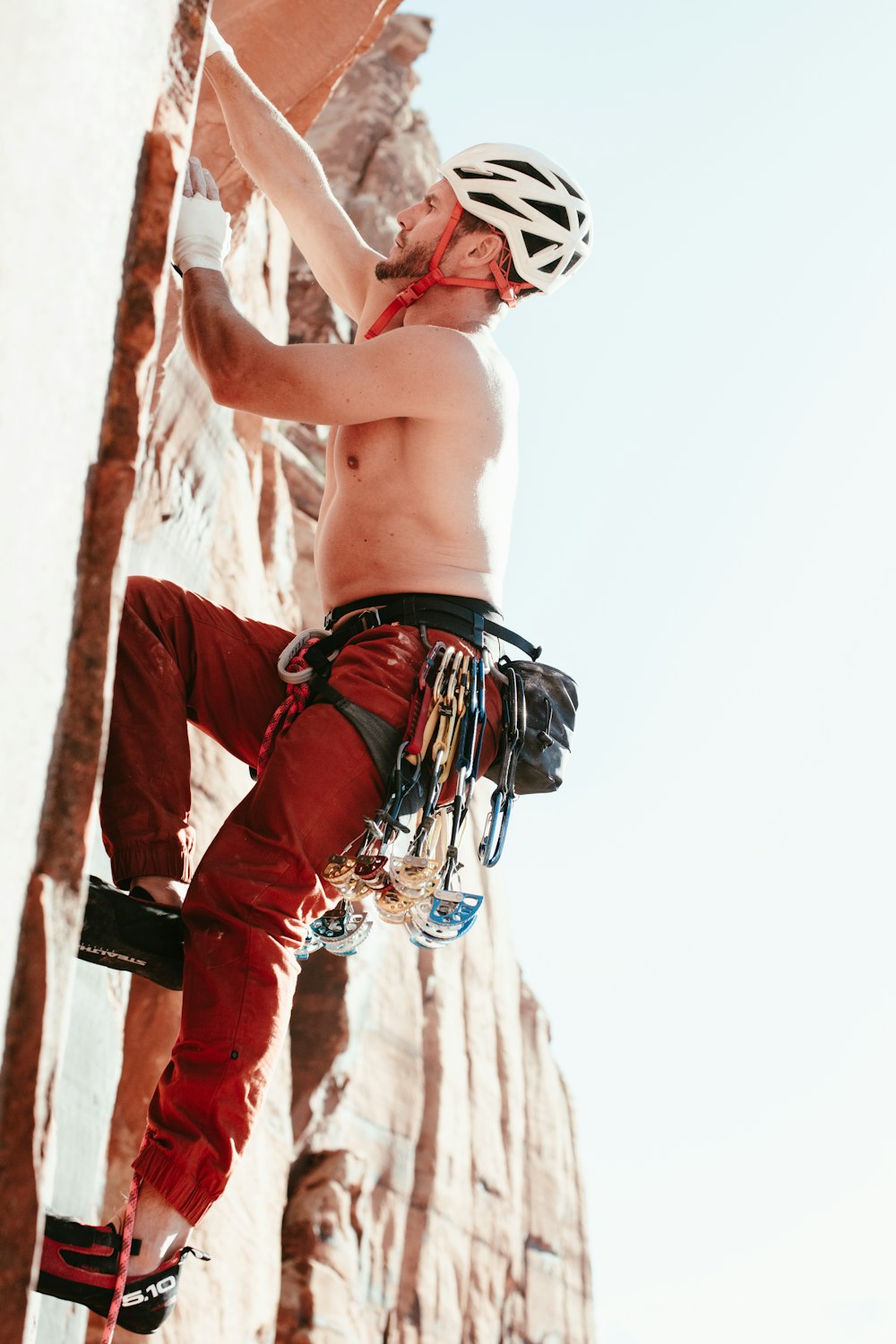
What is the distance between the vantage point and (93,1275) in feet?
8.38

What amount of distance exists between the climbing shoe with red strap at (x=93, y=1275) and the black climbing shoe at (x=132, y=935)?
1.69 ft

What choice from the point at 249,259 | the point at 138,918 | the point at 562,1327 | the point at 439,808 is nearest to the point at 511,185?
the point at 439,808

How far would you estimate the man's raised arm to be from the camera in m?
4.34

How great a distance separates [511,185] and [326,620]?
1221 millimetres

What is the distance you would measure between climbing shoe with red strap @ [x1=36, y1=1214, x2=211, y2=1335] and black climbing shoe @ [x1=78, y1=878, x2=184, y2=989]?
0.51m

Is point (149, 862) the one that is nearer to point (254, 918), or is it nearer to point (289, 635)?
point (254, 918)

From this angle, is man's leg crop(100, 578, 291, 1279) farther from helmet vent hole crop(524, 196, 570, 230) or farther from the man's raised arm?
→ helmet vent hole crop(524, 196, 570, 230)

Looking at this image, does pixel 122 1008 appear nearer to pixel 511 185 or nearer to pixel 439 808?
pixel 439 808

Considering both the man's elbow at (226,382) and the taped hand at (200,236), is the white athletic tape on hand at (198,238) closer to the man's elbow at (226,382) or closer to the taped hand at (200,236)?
the taped hand at (200,236)

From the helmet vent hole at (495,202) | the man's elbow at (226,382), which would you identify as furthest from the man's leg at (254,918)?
the helmet vent hole at (495,202)

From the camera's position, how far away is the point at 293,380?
3.29 metres

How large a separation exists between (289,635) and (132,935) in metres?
1.02

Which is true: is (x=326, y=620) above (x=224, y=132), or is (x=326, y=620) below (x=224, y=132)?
below

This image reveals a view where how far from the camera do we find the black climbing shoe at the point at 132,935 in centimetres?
291
